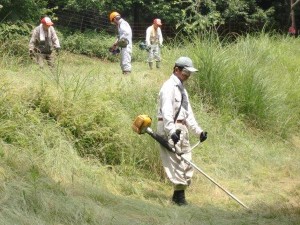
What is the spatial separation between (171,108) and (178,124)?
27 centimetres

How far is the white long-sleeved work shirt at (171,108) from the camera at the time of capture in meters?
6.99

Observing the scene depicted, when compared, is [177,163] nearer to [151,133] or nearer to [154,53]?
[151,133]

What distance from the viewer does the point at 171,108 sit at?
7086mm

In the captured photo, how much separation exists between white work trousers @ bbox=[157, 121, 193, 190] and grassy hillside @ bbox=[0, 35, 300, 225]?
309 mm

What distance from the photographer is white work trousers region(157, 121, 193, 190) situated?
7.23m

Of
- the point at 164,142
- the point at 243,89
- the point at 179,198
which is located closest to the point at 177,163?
the point at 164,142

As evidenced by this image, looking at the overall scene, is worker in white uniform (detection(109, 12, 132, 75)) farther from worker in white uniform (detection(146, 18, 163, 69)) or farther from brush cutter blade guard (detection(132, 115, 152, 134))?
brush cutter blade guard (detection(132, 115, 152, 134))

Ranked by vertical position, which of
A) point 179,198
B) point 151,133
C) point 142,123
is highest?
point 142,123

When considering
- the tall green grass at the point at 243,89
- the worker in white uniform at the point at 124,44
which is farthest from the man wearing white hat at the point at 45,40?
the tall green grass at the point at 243,89

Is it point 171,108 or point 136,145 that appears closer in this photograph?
point 171,108

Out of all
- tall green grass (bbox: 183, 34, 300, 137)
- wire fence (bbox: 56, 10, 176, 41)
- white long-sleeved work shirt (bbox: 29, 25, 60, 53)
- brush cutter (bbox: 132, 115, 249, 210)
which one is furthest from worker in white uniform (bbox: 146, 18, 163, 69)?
wire fence (bbox: 56, 10, 176, 41)

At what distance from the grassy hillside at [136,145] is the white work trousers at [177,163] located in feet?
1.01

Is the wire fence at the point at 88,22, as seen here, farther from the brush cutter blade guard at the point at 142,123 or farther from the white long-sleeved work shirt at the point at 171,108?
the brush cutter blade guard at the point at 142,123

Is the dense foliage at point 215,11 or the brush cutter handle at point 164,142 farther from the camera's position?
the dense foliage at point 215,11
